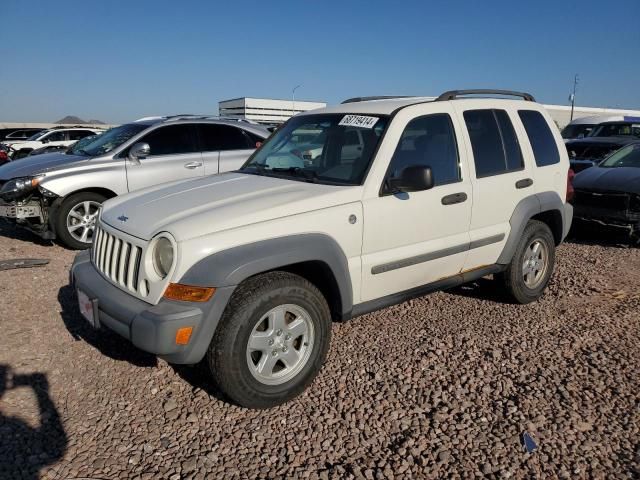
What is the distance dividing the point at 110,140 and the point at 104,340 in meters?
4.05

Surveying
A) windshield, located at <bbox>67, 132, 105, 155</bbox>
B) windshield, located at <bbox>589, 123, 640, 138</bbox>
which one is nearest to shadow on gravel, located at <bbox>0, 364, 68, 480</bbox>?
windshield, located at <bbox>67, 132, 105, 155</bbox>

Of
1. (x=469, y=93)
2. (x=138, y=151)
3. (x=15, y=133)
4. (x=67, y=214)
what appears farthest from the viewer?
(x=15, y=133)

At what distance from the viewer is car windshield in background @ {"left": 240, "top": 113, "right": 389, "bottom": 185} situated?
3.49 m

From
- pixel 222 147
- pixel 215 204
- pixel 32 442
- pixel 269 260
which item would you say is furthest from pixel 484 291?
pixel 222 147

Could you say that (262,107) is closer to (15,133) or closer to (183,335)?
(15,133)

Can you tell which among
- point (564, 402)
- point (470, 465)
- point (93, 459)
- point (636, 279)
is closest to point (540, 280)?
point (636, 279)

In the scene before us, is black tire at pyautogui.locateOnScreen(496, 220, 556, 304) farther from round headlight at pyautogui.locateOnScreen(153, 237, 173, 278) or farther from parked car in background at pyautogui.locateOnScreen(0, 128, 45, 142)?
parked car in background at pyautogui.locateOnScreen(0, 128, 45, 142)

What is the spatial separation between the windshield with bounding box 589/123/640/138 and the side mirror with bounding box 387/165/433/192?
42.7ft

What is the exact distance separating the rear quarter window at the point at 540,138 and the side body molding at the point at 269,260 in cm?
239

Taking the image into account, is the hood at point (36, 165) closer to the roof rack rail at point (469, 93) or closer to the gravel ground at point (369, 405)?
the gravel ground at point (369, 405)

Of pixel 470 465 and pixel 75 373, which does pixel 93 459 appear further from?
pixel 470 465

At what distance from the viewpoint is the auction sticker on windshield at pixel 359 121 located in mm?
3637

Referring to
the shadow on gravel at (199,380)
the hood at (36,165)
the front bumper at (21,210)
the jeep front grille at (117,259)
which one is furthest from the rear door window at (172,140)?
the shadow on gravel at (199,380)

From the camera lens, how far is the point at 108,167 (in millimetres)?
6555
